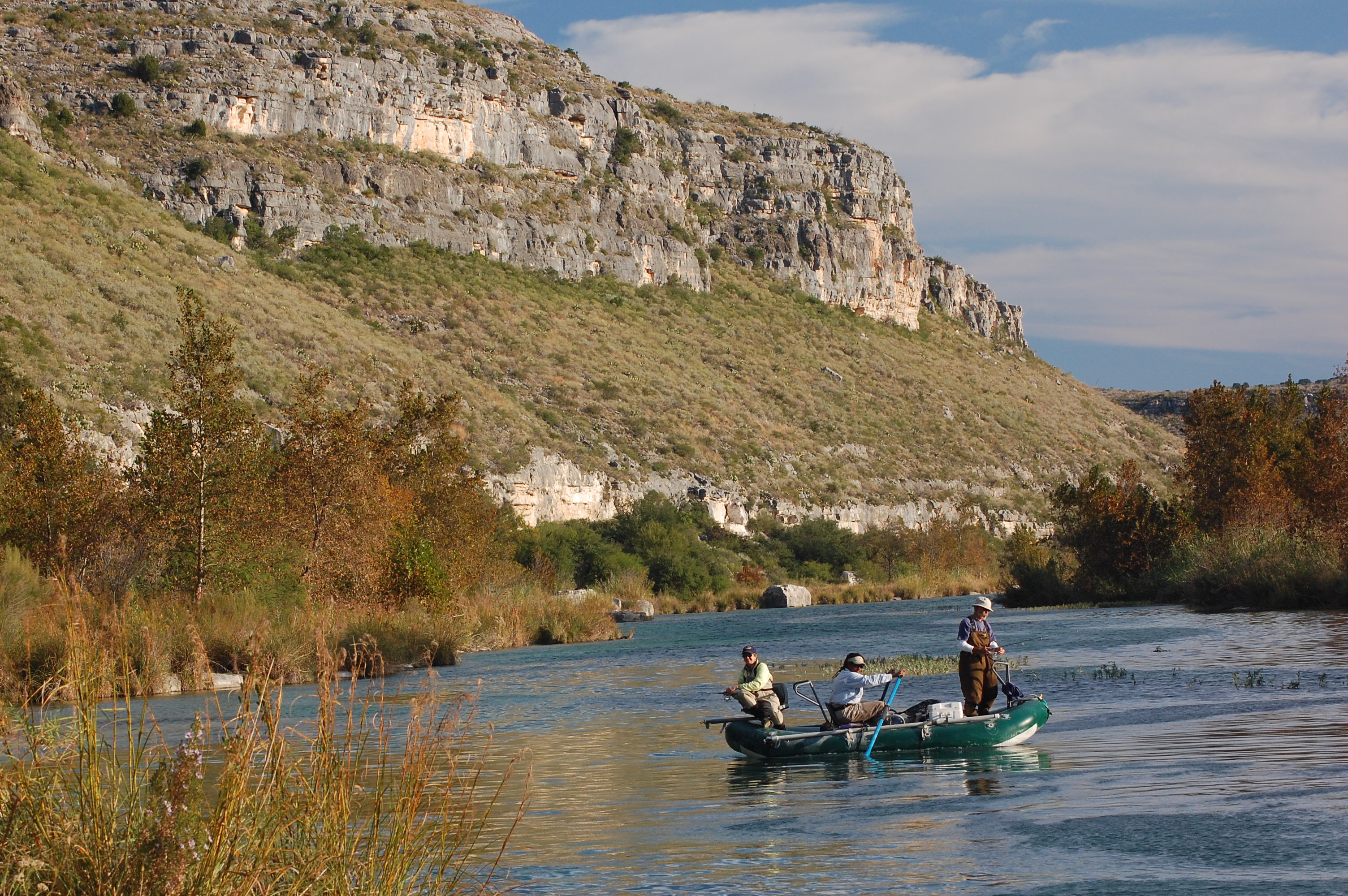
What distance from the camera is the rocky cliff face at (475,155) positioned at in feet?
279

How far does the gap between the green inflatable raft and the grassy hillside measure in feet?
114

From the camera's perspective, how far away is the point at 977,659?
1722 centimetres

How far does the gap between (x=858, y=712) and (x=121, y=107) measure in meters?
80.0

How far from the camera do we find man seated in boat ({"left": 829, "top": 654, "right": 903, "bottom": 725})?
1673 centimetres

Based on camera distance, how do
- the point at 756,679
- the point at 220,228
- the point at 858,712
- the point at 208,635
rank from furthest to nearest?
1. the point at 220,228
2. the point at 208,635
3. the point at 756,679
4. the point at 858,712

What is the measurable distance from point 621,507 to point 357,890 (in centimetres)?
6461

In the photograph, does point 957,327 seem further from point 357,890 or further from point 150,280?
point 357,890

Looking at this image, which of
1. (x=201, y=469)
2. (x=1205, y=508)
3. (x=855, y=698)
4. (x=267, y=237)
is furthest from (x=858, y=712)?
(x=267, y=237)

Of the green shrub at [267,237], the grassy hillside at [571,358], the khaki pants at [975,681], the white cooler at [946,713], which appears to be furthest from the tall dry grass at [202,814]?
the green shrub at [267,237]

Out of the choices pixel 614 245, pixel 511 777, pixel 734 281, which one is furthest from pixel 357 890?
pixel 734 281

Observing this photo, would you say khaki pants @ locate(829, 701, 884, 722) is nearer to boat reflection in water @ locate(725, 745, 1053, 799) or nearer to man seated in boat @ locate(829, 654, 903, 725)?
man seated in boat @ locate(829, 654, 903, 725)

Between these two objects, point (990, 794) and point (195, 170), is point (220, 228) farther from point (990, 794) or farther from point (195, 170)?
point (990, 794)

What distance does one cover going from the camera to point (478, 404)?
6844 centimetres

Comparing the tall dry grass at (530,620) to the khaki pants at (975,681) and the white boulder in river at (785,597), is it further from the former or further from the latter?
the khaki pants at (975,681)
